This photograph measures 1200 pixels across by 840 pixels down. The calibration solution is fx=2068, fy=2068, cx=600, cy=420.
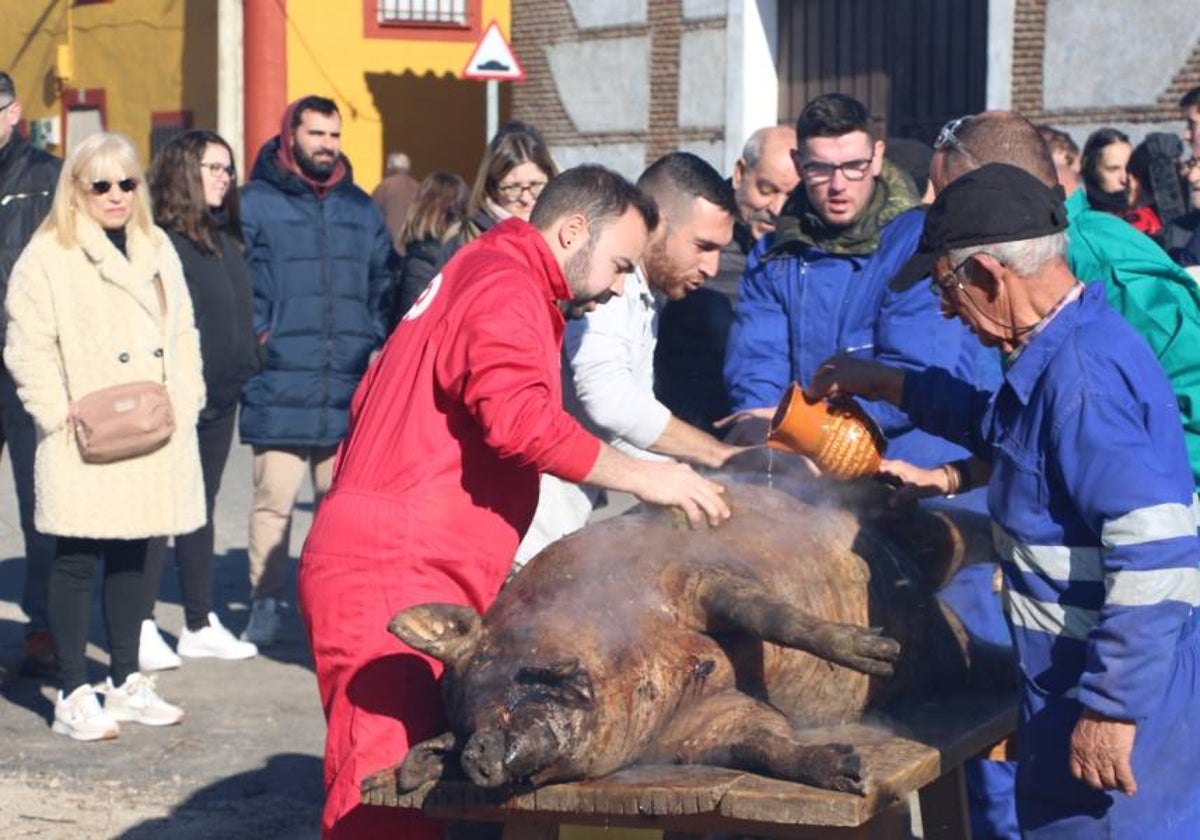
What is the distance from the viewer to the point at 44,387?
6676 mm

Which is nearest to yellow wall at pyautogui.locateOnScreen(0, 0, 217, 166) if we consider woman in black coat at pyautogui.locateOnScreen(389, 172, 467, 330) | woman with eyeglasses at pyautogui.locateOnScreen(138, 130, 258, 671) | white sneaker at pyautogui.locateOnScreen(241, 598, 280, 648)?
woman in black coat at pyautogui.locateOnScreen(389, 172, 467, 330)

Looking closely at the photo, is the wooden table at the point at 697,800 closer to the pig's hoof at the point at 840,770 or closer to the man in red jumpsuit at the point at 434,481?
the pig's hoof at the point at 840,770

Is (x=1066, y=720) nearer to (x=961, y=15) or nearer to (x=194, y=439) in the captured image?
(x=194, y=439)

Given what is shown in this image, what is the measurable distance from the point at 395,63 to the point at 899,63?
9.03 meters

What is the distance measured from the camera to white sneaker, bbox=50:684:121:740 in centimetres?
679

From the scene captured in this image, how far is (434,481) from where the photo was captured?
4281 millimetres

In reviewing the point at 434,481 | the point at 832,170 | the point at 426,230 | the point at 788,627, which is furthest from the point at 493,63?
the point at 788,627

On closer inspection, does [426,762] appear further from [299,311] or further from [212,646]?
[299,311]

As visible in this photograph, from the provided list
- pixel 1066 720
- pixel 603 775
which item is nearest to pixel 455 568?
pixel 603 775

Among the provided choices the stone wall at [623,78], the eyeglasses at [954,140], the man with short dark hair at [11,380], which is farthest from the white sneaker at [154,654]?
the stone wall at [623,78]

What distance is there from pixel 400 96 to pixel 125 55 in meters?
3.74

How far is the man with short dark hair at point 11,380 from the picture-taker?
7523 mm

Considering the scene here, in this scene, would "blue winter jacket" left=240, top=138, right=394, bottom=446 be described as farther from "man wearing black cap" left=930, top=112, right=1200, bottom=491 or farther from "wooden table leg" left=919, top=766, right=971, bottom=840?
"man wearing black cap" left=930, top=112, right=1200, bottom=491

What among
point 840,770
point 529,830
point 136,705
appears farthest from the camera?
point 136,705
